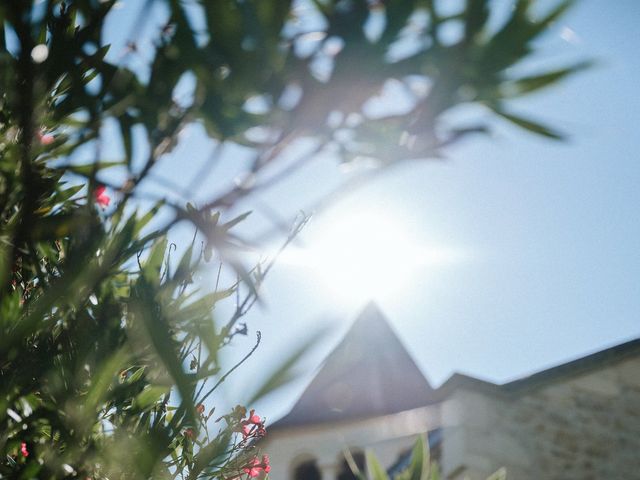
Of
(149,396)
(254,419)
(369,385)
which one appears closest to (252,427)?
(254,419)

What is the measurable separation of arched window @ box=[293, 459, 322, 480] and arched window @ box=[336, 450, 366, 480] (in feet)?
0.84

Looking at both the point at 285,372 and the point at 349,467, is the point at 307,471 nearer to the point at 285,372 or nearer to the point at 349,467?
the point at 349,467

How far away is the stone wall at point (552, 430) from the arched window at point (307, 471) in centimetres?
233

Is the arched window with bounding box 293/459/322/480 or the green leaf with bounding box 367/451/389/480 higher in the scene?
the green leaf with bounding box 367/451/389/480

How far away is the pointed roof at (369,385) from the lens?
6.23 m

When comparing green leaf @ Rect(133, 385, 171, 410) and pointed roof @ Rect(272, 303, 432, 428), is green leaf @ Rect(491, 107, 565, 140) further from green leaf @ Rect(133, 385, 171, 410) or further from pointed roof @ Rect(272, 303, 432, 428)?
pointed roof @ Rect(272, 303, 432, 428)

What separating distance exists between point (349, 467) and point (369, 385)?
145 centimetres

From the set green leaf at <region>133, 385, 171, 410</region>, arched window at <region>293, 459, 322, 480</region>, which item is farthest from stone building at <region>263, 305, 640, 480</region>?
green leaf at <region>133, 385, 171, 410</region>

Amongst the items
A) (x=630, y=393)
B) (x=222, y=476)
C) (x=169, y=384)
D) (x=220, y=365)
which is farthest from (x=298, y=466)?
(x=220, y=365)

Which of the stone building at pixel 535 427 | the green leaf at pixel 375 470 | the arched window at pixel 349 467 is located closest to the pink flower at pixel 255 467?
the green leaf at pixel 375 470

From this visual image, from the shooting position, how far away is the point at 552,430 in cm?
435

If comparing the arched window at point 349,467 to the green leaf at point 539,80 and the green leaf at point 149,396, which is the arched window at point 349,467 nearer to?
the green leaf at point 149,396

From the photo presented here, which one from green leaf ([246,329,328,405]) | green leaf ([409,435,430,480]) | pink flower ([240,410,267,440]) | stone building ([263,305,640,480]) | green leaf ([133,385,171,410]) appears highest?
green leaf ([246,329,328,405])

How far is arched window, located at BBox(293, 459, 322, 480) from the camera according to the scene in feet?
19.2
